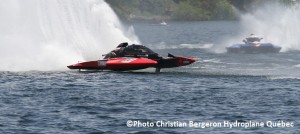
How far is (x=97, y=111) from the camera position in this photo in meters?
33.7

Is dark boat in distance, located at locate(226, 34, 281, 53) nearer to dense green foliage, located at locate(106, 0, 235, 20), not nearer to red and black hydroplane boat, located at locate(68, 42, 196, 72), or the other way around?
red and black hydroplane boat, located at locate(68, 42, 196, 72)

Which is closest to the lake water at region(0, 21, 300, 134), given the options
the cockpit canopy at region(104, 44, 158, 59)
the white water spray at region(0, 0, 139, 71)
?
the cockpit canopy at region(104, 44, 158, 59)

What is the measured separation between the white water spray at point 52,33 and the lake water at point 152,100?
10.1ft

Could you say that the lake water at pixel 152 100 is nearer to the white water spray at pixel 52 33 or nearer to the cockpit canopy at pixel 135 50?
the cockpit canopy at pixel 135 50

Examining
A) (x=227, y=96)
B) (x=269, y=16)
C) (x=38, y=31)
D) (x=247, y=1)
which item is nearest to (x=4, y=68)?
(x=38, y=31)

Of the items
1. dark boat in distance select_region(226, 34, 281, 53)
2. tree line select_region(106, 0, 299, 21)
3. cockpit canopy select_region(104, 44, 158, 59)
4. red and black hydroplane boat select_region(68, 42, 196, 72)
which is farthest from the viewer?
tree line select_region(106, 0, 299, 21)

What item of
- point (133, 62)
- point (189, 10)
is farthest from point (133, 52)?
point (189, 10)

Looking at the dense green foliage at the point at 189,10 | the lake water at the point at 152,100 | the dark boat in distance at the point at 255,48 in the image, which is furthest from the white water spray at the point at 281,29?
the dense green foliage at the point at 189,10

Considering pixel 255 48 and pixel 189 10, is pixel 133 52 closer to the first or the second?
pixel 255 48

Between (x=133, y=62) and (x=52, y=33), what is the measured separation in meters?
9.67

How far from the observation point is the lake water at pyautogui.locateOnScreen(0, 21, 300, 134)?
30344mm

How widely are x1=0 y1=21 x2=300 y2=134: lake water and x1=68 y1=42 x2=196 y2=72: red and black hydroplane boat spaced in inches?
19.3

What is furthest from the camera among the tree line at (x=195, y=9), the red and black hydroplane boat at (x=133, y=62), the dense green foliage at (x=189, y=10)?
the dense green foliage at (x=189, y=10)

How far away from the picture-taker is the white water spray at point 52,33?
2052 inches
